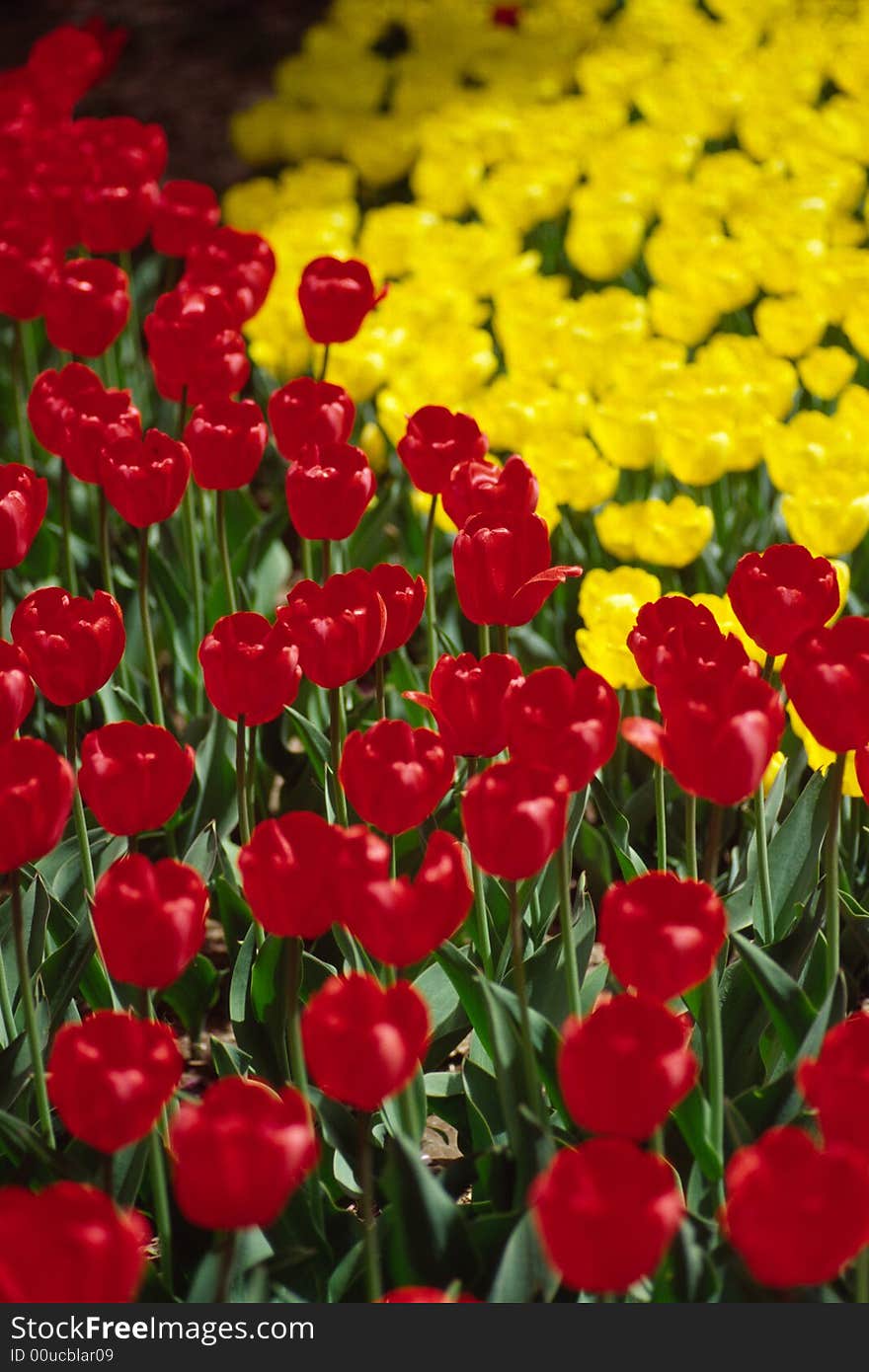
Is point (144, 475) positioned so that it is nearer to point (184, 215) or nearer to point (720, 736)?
point (720, 736)

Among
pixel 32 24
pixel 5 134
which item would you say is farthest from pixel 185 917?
pixel 32 24

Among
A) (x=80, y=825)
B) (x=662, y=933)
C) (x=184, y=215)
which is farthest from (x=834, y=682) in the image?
(x=184, y=215)

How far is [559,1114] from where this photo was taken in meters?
1.76

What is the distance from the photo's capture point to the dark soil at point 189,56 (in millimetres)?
5777

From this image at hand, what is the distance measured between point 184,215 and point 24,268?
1.59 feet

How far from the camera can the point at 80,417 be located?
229cm

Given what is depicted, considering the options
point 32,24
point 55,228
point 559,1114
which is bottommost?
point 32,24

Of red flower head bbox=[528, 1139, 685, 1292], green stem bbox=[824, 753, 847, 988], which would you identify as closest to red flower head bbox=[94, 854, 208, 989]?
red flower head bbox=[528, 1139, 685, 1292]

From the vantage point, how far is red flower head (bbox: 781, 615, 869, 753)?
5.09 feet

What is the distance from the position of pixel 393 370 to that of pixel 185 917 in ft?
6.24

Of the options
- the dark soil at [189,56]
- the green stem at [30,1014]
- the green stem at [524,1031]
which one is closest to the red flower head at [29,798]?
the green stem at [30,1014]

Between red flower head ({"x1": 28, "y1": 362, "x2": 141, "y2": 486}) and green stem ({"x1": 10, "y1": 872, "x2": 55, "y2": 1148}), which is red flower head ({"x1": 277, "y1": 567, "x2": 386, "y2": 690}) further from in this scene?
red flower head ({"x1": 28, "y1": 362, "x2": 141, "y2": 486})

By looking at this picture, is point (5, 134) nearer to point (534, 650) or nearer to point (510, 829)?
point (534, 650)

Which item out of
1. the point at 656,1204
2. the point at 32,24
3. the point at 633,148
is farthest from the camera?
the point at 32,24
